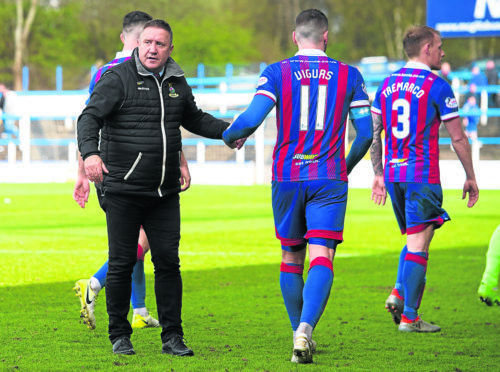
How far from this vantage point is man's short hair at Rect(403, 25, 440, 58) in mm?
6477

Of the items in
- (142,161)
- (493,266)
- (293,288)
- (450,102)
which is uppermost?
(450,102)

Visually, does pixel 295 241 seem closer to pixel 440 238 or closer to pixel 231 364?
pixel 231 364

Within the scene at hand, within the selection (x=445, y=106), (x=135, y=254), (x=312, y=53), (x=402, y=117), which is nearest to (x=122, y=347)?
(x=135, y=254)

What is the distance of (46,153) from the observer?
1209 inches

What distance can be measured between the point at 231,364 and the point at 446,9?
1585cm

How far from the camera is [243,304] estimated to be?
7480 millimetres

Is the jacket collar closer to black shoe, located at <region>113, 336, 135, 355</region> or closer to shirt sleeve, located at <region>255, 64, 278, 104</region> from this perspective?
shirt sleeve, located at <region>255, 64, 278, 104</region>

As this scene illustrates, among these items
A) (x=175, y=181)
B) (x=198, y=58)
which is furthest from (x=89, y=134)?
(x=198, y=58)

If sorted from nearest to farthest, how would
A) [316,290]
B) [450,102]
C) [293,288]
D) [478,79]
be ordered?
[316,290] < [293,288] < [450,102] < [478,79]

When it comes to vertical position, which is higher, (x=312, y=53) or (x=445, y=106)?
(x=312, y=53)

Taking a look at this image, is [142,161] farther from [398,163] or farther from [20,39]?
[20,39]

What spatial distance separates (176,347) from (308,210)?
105 cm

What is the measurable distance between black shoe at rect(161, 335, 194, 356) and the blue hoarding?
15.3 m

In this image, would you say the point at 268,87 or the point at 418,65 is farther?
the point at 418,65
